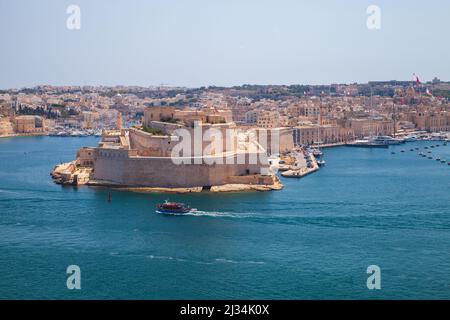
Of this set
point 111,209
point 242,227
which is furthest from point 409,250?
point 111,209

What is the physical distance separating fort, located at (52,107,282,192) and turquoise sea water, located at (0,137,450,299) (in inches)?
24.4

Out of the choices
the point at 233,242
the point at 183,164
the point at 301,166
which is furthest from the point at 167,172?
the point at 233,242

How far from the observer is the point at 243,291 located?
762 cm

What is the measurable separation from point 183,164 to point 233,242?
4989 millimetres

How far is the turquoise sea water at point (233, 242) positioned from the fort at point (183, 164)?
62cm

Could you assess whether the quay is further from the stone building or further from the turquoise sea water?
the stone building

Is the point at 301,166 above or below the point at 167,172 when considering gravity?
below

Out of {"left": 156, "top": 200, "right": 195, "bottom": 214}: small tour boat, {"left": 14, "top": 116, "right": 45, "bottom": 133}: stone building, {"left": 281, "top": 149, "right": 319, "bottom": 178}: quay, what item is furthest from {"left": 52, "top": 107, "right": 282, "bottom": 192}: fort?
{"left": 14, "top": 116, "right": 45, "bottom": 133}: stone building

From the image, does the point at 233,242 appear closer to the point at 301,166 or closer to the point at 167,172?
the point at 167,172

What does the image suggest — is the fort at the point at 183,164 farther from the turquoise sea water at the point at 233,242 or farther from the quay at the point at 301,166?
the quay at the point at 301,166

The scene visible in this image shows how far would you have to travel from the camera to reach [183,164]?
14617 mm
